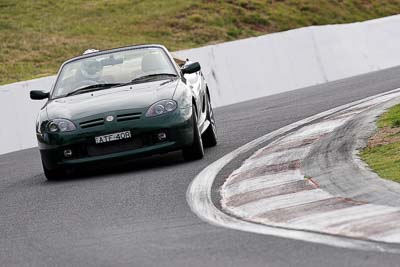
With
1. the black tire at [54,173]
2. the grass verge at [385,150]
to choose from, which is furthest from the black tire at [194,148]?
the grass verge at [385,150]

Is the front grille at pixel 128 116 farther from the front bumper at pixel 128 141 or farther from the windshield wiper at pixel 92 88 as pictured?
the windshield wiper at pixel 92 88

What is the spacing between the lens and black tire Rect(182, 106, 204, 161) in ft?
42.6

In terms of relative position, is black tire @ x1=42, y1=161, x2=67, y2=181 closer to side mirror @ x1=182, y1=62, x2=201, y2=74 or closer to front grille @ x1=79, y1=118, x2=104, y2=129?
front grille @ x1=79, y1=118, x2=104, y2=129

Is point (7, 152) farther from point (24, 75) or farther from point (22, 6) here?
point (22, 6)

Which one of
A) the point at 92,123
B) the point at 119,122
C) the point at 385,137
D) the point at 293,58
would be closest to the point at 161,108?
the point at 119,122

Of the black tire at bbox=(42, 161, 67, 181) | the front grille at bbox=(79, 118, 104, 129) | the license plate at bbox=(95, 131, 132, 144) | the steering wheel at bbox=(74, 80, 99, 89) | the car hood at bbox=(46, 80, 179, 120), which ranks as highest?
the steering wheel at bbox=(74, 80, 99, 89)

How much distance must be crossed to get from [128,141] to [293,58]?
41.9 ft

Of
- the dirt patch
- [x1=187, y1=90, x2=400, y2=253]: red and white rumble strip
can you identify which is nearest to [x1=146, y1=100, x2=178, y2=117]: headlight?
[x1=187, y1=90, x2=400, y2=253]: red and white rumble strip

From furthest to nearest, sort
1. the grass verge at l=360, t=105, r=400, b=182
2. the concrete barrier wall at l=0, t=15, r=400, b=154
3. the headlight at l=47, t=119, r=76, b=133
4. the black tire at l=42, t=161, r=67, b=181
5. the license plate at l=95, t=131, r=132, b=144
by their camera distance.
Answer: the concrete barrier wall at l=0, t=15, r=400, b=154 → the black tire at l=42, t=161, r=67, b=181 → the headlight at l=47, t=119, r=76, b=133 → the license plate at l=95, t=131, r=132, b=144 → the grass verge at l=360, t=105, r=400, b=182

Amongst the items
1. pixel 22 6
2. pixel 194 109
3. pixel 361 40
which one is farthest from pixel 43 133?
pixel 22 6

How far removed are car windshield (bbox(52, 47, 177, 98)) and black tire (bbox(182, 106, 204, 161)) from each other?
979 mm

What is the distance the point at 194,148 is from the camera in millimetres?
13023

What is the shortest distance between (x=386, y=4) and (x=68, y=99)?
119ft

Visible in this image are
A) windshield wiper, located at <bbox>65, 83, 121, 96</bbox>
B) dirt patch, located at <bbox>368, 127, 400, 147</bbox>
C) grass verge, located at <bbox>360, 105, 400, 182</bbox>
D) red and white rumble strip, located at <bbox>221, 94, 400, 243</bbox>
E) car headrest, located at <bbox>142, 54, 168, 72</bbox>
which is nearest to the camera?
red and white rumble strip, located at <bbox>221, 94, 400, 243</bbox>
